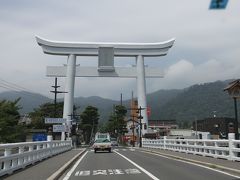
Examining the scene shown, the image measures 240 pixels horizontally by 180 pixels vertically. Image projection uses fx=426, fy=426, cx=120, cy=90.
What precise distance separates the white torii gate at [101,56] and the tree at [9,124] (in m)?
13.7

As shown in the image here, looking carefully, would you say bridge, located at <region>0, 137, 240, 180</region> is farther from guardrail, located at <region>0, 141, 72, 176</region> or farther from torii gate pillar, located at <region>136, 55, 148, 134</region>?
torii gate pillar, located at <region>136, 55, 148, 134</region>

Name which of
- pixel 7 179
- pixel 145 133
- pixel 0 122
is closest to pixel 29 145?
pixel 7 179

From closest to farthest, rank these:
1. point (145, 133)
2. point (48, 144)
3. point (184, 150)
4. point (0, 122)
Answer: point (48, 144) < point (184, 150) < point (0, 122) < point (145, 133)

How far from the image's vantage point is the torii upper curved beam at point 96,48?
7381 cm

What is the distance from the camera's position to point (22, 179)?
14258mm

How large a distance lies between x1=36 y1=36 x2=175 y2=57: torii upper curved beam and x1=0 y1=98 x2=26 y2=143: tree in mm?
15620

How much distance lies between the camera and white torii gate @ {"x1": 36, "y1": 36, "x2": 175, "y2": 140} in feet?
241

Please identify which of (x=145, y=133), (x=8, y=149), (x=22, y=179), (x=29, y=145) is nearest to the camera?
(x=22, y=179)

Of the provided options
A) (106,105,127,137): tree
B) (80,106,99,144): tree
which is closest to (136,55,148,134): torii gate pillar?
(106,105,127,137): tree

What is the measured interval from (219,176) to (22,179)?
6.85 meters

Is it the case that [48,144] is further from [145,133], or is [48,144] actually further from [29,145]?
[145,133]

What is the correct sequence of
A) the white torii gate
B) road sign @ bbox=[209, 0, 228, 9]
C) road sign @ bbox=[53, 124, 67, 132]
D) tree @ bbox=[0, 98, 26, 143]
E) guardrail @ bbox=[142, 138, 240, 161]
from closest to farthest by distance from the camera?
road sign @ bbox=[209, 0, 228, 9] → guardrail @ bbox=[142, 138, 240, 161] → tree @ bbox=[0, 98, 26, 143] → road sign @ bbox=[53, 124, 67, 132] → the white torii gate

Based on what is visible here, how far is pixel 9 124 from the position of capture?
2259 inches

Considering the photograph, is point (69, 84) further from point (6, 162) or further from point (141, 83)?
point (6, 162)
